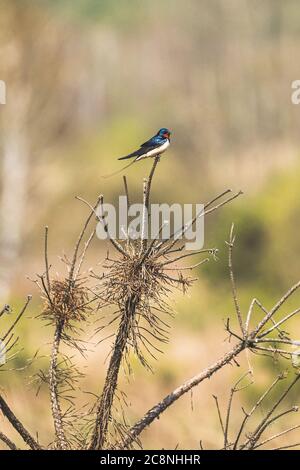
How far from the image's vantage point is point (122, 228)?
283 centimetres

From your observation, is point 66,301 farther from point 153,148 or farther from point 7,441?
point 153,148

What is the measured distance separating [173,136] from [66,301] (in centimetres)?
2202

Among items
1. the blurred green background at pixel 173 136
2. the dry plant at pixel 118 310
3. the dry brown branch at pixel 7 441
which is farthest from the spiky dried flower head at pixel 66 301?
the blurred green background at pixel 173 136

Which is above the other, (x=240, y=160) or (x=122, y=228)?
(x=240, y=160)

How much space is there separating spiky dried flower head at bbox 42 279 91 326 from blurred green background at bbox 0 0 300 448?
3.79 meters

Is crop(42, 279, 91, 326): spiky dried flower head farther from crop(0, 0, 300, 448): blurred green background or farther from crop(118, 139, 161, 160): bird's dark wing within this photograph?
crop(0, 0, 300, 448): blurred green background

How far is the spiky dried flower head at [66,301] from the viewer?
112 inches

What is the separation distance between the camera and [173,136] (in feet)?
80.9

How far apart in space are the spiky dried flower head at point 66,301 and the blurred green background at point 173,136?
3790 mm

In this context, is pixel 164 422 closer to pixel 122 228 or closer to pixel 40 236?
pixel 122 228

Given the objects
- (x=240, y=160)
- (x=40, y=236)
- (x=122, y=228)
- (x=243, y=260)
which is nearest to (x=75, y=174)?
(x=40, y=236)

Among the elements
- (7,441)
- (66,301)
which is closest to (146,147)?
(66,301)

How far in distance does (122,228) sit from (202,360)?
1184cm

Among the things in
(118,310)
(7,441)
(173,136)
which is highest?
(173,136)
